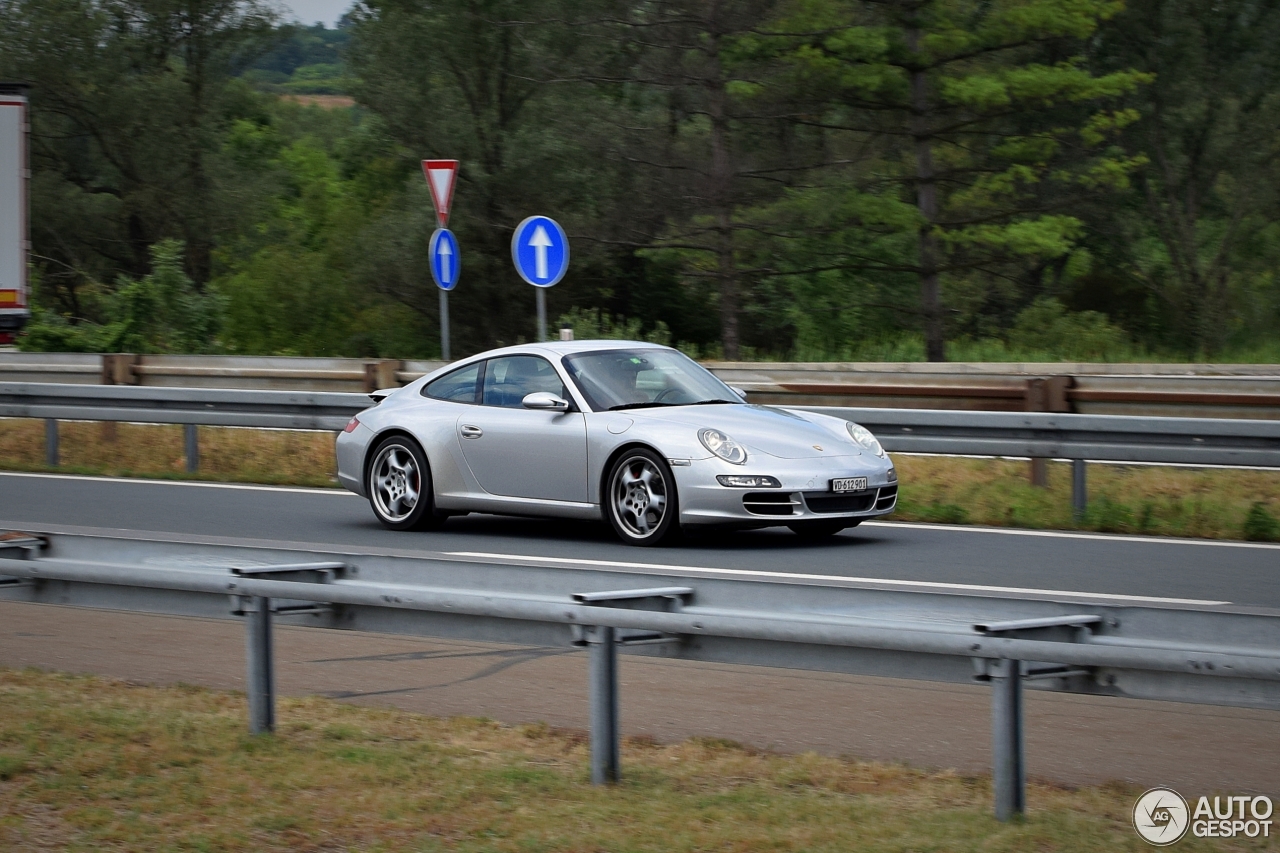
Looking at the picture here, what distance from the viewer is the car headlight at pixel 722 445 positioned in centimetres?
1016

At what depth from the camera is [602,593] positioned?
16.5 ft

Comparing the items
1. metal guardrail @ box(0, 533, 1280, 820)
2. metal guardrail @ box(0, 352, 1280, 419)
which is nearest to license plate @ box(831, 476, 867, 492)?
metal guardrail @ box(0, 352, 1280, 419)

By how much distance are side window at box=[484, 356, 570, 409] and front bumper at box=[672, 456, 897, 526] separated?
4.54 ft

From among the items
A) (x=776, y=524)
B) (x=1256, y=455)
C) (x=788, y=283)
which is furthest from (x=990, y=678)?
(x=788, y=283)

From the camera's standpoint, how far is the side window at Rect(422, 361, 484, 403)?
11.6 meters

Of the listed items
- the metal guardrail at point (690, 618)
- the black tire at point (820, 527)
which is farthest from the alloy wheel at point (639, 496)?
the metal guardrail at point (690, 618)

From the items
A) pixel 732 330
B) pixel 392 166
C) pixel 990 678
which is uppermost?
pixel 392 166

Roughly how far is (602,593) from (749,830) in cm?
86

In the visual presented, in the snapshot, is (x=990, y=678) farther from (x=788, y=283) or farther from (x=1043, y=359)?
(x=788, y=283)

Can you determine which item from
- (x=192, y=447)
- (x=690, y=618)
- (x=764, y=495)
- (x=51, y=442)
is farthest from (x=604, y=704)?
(x=51, y=442)

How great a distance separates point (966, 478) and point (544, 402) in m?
4.74

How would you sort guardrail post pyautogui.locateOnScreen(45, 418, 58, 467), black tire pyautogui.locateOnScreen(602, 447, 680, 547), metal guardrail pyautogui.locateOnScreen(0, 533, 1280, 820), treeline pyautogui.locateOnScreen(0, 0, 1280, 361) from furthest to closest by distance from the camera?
1. treeline pyautogui.locateOnScreen(0, 0, 1280, 361)
2. guardrail post pyautogui.locateOnScreen(45, 418, 58, 467)
3. black tire pyautogui.locateOnScreen(602, 447, 680, 547)
4. metal guardrail pyautogui.locateOnScreen(0, 533, 1280, 820)

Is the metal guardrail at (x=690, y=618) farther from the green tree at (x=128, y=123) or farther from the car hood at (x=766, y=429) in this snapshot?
the green tree at (x=128, y=123)

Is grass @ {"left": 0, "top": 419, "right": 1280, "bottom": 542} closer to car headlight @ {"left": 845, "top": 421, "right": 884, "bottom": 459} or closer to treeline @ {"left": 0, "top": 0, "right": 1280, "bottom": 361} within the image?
car headlight @ {"left": 845, "top": 421, "right": 884, "bottom": 459}
